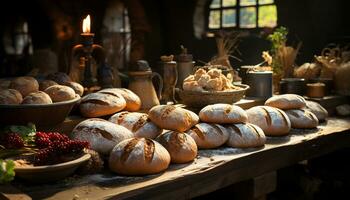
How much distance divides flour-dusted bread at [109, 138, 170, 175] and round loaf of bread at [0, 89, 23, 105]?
671 mm

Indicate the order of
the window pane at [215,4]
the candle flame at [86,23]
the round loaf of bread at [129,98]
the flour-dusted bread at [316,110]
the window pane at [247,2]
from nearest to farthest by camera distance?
the round loaf of bread at [129,98]
the candle flame at [86,23]
the flour-dusted bread at [316,110]
the window pane at [247,2]
the window pane at [215,4]

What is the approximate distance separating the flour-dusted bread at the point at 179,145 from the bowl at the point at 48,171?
53 cm

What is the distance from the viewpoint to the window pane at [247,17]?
23.7 feet

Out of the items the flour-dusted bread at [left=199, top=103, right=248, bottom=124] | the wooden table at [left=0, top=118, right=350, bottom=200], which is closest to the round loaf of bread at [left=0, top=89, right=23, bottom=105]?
the wooden table at [left=0, top=118, right=350, bottom=200]

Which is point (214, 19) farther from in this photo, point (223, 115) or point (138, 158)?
point (138, 158)

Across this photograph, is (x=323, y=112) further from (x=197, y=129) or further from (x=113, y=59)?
(x=113, y=59)

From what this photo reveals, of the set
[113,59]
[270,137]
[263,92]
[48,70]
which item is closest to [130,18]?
[113,59]

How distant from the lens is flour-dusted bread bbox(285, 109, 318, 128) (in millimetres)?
3282

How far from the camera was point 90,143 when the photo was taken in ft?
7.65

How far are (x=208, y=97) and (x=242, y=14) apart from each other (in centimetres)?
453

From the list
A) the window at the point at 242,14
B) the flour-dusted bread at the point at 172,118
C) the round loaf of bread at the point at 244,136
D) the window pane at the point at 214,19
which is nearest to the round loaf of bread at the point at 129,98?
the flour-dusted bread at the point at 172,118

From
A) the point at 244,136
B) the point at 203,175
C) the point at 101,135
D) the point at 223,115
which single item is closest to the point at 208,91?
the point at 223,115

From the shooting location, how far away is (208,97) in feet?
10.5

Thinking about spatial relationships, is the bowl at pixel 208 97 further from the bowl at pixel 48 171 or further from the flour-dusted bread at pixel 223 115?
the bowl at pixel 48 171
